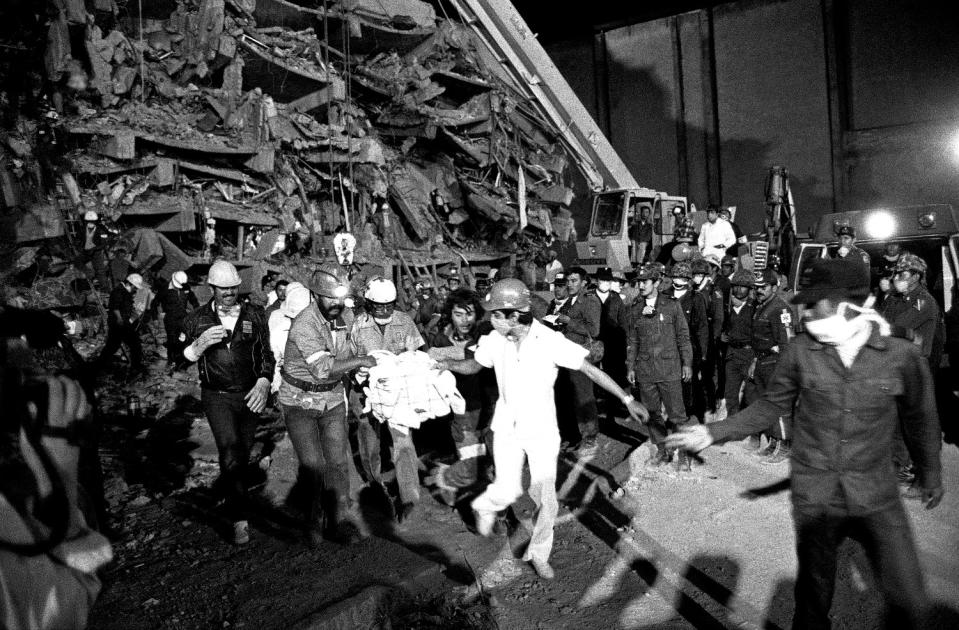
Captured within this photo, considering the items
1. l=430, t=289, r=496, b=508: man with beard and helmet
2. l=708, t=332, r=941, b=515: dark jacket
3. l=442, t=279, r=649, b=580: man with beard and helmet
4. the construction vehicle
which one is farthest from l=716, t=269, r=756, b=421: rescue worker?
the construction vehicle

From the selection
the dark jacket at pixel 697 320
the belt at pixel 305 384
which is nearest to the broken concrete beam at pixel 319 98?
the dark jacket at pixel 697 320

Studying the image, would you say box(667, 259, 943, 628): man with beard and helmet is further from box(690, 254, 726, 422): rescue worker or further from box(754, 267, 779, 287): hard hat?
box(690, 254, 726, 422): rescue worker

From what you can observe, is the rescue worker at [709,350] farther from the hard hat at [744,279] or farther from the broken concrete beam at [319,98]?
the broken concrete beam at [319,98]

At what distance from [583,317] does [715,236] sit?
22.1ft

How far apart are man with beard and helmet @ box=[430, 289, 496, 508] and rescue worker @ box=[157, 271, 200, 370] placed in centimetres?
501

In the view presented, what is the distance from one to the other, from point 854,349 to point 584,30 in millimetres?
24773

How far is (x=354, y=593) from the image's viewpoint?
4.21 m

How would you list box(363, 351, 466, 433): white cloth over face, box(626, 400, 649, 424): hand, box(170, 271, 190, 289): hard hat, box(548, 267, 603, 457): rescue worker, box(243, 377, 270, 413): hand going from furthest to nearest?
box(170, 271, 190, 289): hard hat
box(548, 267, 603, 457): rescue worker
box(363, 351, 466, 433): white cloth over face
box(243, 377, 270, 413): hand
box(626, 400, 649, 424): hand

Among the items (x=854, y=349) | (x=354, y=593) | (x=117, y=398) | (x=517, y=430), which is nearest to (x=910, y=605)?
(x=854, y=349)

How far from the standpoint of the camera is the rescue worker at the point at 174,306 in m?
10.2

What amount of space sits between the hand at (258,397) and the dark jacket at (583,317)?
3707mm

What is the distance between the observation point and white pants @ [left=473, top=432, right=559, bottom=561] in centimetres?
456

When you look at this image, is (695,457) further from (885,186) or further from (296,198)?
(885,186)

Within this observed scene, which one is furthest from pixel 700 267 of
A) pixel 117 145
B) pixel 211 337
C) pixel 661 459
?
pixel 117 145
